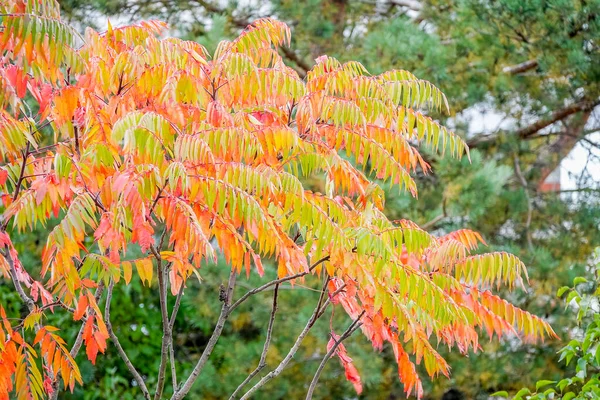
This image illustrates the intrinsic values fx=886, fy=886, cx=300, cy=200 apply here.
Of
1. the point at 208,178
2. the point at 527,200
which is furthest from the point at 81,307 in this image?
the point at 527,200

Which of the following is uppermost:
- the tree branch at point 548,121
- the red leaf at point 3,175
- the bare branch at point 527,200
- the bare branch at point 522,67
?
the red leaf at point 3,175

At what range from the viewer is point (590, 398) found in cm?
370

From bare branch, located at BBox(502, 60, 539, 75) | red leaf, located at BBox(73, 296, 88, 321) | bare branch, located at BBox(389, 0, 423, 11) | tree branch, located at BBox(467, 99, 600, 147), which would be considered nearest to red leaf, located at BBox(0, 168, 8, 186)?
red leaf, located at BBox(73, 296, 88, 321)

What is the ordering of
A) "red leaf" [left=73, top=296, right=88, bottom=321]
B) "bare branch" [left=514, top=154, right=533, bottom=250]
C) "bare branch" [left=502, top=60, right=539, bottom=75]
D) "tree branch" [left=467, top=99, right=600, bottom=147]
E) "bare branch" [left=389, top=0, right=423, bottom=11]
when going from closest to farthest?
1. "red leaf" [left=73, top=296, right=88, bottom=321]
2. "bare branch" [left=514, top=154, right=533, bottom=250]
3. "tree branch" [left=467, top=99, right=600, bottom=147]
4. "bare branch" [left=502, top=60, right=539, bottom=75]
5. "bare branch" [left=389, top=0, right=423, bottom=11]

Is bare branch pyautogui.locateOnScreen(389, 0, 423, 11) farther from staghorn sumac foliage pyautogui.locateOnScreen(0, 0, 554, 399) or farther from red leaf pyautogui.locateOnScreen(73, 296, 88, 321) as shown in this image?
red leaf pyautogui.locateOnScreen(73, 296, 88, 321)

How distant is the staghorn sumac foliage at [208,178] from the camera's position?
9.89 ft

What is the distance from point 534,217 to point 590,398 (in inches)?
160

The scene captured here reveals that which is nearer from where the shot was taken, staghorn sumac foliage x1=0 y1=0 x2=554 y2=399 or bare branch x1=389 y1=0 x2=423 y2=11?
staghorn sumac foliage x1=0 y1=0 x2=554 y2=399

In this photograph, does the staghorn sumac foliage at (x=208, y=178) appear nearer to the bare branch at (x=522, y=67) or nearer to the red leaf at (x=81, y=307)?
the red leaf at (x=81, y=307)

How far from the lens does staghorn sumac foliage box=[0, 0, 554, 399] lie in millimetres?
3016

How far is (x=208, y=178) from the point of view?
2.97m

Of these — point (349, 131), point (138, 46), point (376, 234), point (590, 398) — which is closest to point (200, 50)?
point (138, 46)

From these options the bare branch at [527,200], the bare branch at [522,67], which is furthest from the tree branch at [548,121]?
the bare branch at [522,67]

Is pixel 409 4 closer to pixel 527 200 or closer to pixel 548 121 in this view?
pixel 548 121
